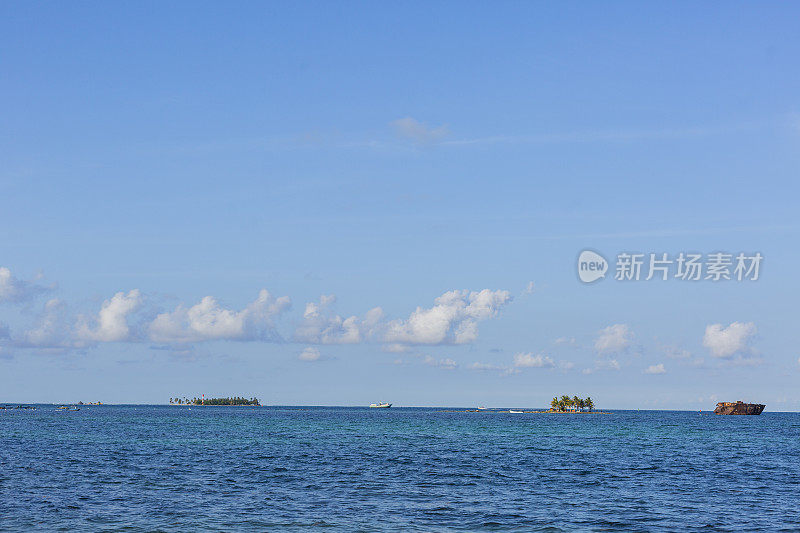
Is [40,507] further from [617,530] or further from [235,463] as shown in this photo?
[617,530]

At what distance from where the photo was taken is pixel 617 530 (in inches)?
1711

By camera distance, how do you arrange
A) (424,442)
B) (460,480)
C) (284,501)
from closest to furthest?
(284,501), (460,480), (424,442)

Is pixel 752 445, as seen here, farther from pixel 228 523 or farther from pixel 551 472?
pixel 228 523

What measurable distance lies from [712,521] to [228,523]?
30032 mm

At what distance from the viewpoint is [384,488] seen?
5922 centimetres

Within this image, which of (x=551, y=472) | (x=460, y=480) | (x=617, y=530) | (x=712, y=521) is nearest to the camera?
(x=617, y=530)

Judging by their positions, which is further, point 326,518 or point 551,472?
point 551,472

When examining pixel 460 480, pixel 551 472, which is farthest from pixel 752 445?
pixel 460 480

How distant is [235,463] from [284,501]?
2924cm

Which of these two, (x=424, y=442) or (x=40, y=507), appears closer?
(x=40, y=507)

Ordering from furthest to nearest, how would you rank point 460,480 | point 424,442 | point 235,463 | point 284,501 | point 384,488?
point 424,442
point 235,463
point 460,480
point 384,488
point 284,501

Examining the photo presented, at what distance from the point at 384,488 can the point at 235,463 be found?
26264 mm

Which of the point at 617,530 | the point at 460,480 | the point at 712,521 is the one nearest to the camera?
the point at 617,530

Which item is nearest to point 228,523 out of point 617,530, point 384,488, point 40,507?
point 40,507
